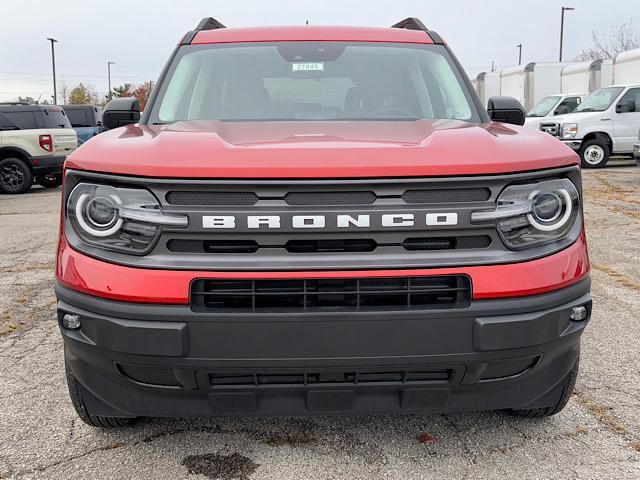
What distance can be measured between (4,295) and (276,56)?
125 inches

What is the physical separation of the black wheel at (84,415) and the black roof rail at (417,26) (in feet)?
A: 8.48

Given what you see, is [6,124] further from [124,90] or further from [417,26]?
[124,90]

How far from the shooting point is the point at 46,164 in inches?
519

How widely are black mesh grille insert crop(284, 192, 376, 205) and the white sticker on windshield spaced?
1.54 metres

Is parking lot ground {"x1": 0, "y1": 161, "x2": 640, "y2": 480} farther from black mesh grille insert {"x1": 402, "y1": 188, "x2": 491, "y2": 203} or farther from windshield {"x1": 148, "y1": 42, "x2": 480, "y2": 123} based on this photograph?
windshield {"x1": 148, "y1": 42, "x2": 480, "y2": 123}

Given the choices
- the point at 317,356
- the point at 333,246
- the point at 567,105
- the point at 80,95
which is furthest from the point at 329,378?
the point at 80,95

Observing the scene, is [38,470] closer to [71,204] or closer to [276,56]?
[71,204]

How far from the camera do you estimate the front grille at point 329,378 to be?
2.09m

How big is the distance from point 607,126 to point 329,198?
15.3 meters

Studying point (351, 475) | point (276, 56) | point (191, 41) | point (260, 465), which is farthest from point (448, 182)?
point (191, 41)

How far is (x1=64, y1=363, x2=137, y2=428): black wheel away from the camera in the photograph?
2.45m

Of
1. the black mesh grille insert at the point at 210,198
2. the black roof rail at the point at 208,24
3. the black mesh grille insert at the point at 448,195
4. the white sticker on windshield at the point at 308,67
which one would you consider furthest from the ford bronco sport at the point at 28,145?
the black mesh grille insert at the point at 448,195

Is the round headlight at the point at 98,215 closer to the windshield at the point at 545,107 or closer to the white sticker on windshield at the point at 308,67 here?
the white sticker on windshield at the point at 308,67

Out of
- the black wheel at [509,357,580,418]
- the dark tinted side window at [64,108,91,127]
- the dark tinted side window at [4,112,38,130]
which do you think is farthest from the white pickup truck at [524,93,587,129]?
the black wheel at [509,357,580,418]
